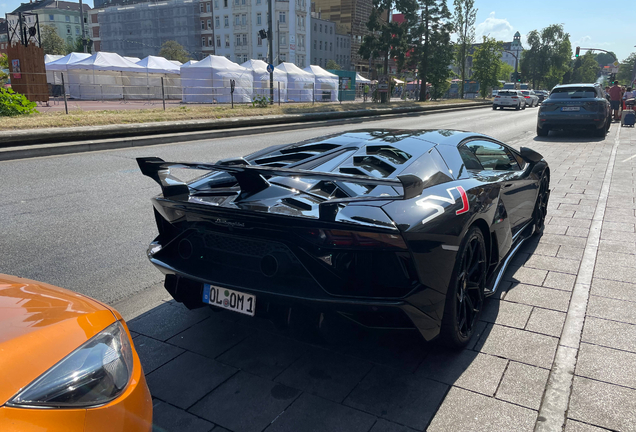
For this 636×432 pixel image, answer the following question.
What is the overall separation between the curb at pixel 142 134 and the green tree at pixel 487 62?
3825 centimetres

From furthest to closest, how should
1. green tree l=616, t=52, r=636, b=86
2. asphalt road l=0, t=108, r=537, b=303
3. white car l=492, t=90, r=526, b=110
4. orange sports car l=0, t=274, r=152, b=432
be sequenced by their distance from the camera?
1. green tree l=616, t=52, r=636, b=86
2. white car l=492, t=90, r=526, b=110
3. asphalt road l=0, t=108, r=537, b=303
4. orange sports car l=0, t=274, r=152, b=432

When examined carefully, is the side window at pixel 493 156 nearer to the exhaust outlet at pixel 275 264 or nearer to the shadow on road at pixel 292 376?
the shadow on road at pixel 292 376

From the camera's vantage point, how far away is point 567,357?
9.87ft

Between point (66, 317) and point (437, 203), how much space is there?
76.4 inches

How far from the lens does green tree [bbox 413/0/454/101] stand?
4156cm

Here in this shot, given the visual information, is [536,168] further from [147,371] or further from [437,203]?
[147,371]

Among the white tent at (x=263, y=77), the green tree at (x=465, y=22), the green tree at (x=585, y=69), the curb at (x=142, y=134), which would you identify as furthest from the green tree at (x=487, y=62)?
the green tree at (x=585, y=69)

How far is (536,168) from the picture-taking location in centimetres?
505

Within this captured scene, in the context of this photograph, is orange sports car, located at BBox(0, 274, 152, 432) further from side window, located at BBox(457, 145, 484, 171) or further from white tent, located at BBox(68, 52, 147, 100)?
white tent, located at BBox(68, 52, 147, 100)

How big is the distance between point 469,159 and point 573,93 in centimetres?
1412

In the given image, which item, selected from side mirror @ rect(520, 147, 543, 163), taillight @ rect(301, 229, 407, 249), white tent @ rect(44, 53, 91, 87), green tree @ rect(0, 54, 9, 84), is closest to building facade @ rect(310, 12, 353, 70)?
white tent @ rect(44, 53, 91, 87)

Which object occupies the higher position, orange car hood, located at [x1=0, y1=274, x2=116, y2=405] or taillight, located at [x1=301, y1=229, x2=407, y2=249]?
taillight, located at [x1=301, y1=229, x2=407, y2=249]

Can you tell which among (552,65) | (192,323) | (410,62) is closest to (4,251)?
(192,323)

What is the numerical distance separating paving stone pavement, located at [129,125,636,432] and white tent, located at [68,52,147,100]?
34775mm
